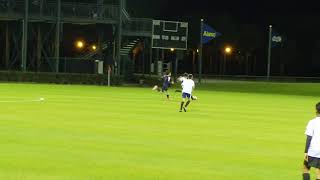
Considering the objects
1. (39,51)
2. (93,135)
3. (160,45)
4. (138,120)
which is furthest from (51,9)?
(93,135)

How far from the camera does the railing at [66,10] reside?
214ft

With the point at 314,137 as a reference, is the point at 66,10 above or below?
above

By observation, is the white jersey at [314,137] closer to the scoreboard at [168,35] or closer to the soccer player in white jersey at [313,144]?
the soccer player in white jersey at [313,144]

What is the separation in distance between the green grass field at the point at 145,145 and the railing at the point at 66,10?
35895 millimetres

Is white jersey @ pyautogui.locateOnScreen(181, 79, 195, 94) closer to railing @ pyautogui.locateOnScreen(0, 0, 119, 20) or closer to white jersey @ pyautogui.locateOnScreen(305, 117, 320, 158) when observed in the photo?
white jersey @ pyautogui.locateOnScreen(305, 117, 320, 158)

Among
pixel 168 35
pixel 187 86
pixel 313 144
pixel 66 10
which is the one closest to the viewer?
pixel 313 144

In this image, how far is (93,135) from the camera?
2003 cm

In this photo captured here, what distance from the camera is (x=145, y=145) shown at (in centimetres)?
1802

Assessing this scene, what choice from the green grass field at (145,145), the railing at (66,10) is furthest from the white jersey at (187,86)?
the railing at (66,10)

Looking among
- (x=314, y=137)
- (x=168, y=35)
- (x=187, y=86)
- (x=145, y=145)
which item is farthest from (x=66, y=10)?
(x=314, y=137)

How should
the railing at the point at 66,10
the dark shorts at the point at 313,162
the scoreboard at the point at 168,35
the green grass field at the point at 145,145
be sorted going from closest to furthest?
1. the dark shorts at the point at 313,162
2. the green grass field at the point at 145,145
3. the railing at the point at 66,10
4. the scoreboard at the point at 168,35

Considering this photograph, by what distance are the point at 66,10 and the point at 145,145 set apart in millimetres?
50270

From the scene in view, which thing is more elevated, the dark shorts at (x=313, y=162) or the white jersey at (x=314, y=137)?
the white jersey at (x=314, y=137)

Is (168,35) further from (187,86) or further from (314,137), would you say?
(314,137)
